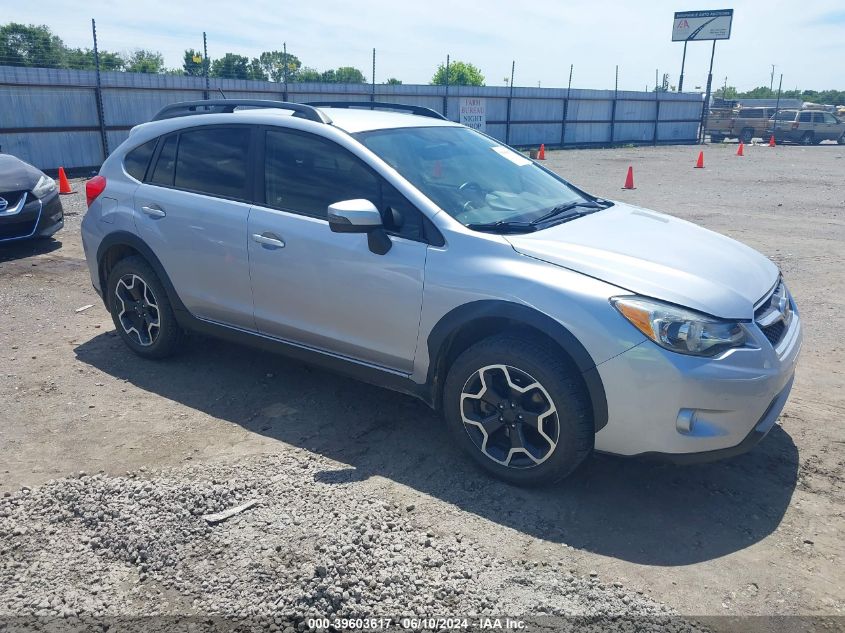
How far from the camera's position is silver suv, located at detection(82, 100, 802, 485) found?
322cm

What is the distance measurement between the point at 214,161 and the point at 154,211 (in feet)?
1.95

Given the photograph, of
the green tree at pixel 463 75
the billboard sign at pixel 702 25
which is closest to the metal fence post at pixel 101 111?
the billboard sign at pixel 702 25

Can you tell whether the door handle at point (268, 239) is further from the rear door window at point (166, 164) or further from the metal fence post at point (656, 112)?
the metal fence post at point (656, 112)

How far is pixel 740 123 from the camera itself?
37719mm

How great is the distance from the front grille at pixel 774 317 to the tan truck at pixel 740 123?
1499 inches

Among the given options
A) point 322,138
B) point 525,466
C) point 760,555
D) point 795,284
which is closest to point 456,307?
point 525,466

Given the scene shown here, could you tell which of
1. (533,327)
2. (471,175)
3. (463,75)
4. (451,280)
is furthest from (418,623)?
(463,75)

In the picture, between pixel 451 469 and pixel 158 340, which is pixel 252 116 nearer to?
pixel 158 340

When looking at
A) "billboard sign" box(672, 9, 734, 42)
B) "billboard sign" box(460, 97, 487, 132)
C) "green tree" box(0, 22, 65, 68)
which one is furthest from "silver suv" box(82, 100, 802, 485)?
"billboard sign" box(672, 9, 734, 42)

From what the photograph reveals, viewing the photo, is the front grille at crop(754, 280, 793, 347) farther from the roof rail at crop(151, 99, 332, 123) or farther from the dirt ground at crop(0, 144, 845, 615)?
the roof rail at crop(151, 99, 332, 123)

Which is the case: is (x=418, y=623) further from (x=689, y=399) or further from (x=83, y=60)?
(x=83, y=60)

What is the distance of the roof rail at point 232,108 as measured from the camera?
14.3 ft

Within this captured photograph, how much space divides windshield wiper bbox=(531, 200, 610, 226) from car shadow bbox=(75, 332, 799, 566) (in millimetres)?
1385

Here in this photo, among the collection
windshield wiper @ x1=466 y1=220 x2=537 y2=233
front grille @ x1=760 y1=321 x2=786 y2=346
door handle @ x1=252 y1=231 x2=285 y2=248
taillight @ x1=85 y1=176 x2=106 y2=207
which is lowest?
front grille @ x1=760 y1=321 x2=786 y2=346
